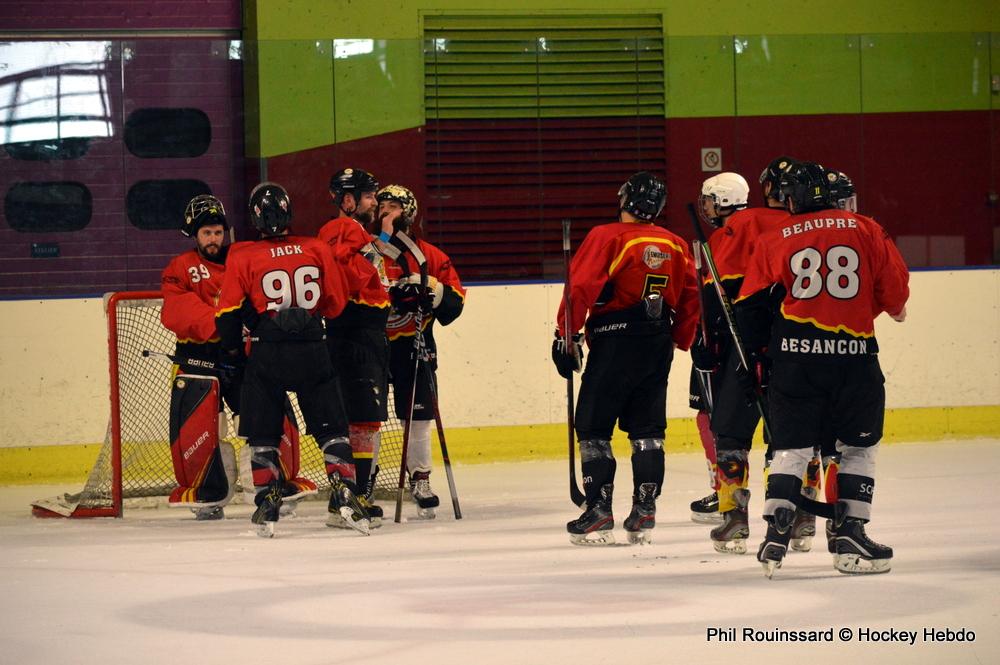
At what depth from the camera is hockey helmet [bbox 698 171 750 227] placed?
5.92 meters

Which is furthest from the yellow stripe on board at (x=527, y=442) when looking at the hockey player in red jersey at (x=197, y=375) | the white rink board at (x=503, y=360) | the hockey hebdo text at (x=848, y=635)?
the hockey hebdo text at (x=848, y=635)

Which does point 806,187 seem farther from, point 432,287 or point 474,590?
point 432,287

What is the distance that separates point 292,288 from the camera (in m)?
5.93

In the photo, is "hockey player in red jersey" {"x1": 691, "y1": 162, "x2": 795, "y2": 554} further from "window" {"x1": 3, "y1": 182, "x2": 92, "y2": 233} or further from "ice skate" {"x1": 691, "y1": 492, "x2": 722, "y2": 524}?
"window" {"x1": 3, "y1": 182, "x2": 92, "y2": 233}

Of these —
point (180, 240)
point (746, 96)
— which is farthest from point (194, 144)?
point (746, 96)

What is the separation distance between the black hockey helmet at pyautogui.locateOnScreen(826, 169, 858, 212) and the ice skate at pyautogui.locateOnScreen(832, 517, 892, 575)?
954 millimetres

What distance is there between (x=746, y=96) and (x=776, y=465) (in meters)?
5.13

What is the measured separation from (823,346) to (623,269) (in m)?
0.98

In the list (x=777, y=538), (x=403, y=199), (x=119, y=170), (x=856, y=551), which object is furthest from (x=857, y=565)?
(x=119, y=170)

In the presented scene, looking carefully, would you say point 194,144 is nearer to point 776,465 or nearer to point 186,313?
point 186,313

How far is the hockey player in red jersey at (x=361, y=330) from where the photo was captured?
6.28 meters

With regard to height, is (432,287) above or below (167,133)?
below

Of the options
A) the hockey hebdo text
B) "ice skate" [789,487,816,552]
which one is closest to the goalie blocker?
"ice skate" [789,487,816,552]

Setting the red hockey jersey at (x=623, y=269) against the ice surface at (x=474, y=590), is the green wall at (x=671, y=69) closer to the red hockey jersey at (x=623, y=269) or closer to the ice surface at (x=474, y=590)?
the ice surface at (x=474, y=590)
